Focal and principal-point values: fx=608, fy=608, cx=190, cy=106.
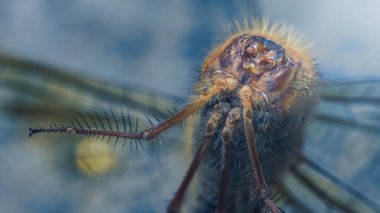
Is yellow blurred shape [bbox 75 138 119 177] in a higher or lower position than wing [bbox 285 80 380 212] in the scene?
higher

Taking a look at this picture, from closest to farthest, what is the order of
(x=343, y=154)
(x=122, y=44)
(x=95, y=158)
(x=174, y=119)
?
(x=174, y=119) → (x=343, y=154) → (x=95, y=158) → (x=122, y=44)

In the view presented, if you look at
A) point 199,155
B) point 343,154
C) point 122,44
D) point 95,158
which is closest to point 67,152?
point 95,158

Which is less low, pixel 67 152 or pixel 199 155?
pixel 67 152

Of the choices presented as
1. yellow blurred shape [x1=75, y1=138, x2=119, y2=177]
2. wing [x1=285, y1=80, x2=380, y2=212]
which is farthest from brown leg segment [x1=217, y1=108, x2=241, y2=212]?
yellow blurred shape [x1=75, y1=138, x2=119, y2=177]

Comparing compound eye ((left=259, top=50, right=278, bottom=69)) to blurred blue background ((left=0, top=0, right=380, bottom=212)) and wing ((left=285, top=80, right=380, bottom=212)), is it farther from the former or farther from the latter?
blurred blue background ((left=0, top=0, right=380, bottom=212))

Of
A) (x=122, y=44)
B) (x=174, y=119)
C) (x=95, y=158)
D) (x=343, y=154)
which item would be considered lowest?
(x=343, y=154)

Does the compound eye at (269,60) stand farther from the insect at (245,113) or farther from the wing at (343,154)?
the wing at (343,154)

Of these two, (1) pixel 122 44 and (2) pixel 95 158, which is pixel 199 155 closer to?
(2) pixel 95 158

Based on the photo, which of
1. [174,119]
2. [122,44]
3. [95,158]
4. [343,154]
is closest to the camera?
[174,119]

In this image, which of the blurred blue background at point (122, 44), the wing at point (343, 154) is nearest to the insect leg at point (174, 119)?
the wing at point (343, 154)
